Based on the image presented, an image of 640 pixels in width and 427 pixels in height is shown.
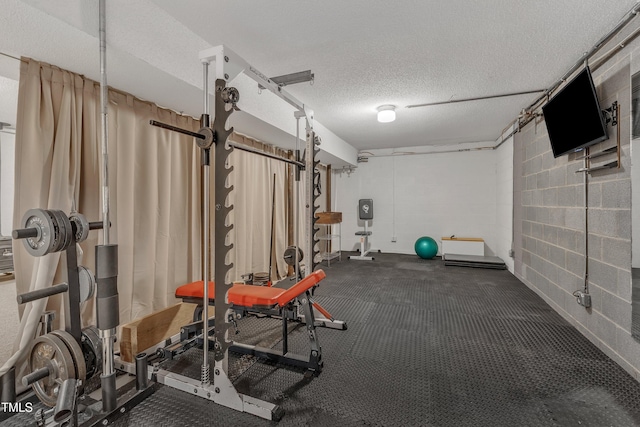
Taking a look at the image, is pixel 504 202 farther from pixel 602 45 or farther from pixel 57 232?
pixel 57 232

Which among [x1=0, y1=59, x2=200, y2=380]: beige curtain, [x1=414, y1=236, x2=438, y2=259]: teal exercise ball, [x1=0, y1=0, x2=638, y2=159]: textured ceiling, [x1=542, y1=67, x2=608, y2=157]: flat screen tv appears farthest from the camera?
[x1=414, y1=236, x2=438, y2=259]: teal exercise ball

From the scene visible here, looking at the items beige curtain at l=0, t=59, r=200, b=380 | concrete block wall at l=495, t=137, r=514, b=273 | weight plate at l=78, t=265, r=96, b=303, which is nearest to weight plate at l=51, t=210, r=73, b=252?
weight plate at l=78, t=265, r=96, b=303

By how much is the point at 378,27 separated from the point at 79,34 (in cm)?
190

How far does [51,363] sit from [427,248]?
5834 mm

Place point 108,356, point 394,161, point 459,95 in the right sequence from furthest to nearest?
1. point 394,161
2. point 459,95
3. point 108,356

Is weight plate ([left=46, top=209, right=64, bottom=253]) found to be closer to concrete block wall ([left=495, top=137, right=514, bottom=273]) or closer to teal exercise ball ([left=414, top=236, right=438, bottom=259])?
concrete block wall ([left=495, top=137, right=514, bottom=273])

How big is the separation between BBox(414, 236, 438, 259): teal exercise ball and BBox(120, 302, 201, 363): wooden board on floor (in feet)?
15.6

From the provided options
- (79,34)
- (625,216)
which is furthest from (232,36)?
(625,216)

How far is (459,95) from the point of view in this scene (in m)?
3.57

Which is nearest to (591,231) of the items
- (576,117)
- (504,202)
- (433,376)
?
(576,117)

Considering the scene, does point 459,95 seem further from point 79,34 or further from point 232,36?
point 79,34

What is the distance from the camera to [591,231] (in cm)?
247

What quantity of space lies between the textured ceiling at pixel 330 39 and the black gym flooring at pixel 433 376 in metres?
2.11

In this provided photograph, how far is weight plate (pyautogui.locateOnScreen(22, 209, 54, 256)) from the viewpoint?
1.47 metres
